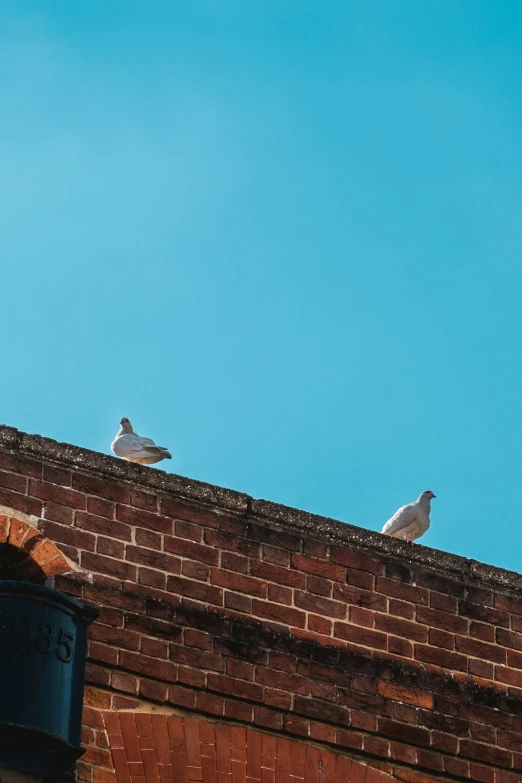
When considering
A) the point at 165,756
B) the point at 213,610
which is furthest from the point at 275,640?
the point at 165,756

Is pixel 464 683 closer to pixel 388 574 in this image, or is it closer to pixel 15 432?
pixel 388 574


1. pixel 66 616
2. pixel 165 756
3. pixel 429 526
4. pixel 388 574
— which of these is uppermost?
pixel 429 526

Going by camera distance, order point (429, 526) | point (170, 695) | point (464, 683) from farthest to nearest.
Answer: point (429, 526) < point (464, 683) < point (170, 695)

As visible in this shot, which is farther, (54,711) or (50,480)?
(50,480)

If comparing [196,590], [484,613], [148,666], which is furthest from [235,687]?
[484,613]

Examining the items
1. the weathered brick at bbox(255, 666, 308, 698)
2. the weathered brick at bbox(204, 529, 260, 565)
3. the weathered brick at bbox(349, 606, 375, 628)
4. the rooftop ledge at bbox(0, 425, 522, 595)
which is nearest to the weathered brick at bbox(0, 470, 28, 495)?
the rooftop ledge at bbox(0, 425, 522, 595)

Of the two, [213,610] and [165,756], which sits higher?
[213,610]

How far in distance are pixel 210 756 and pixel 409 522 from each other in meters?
4.15

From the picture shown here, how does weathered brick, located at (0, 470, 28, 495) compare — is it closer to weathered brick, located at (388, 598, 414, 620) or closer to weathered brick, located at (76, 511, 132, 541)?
weathered brick, located at (76, 511, 132, 541)

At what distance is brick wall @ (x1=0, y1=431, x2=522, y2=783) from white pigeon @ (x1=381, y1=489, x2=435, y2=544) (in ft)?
6.41

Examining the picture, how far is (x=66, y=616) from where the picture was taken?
11.0 meters

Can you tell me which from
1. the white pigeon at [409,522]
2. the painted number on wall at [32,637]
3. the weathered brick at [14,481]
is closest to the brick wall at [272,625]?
the weathered brick at [14,481]

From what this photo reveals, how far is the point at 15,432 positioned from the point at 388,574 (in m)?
2.94

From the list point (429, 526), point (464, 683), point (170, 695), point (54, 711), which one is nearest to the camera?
point (54, 711)
